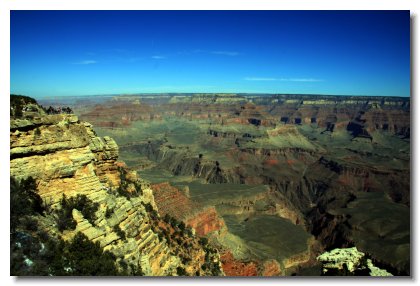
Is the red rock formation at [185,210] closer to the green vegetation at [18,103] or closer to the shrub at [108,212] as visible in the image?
the shrub at [108,212]

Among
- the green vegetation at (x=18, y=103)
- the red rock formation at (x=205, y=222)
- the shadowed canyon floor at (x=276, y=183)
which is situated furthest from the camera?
the shadowed canyon floor at (x=276, y=183)

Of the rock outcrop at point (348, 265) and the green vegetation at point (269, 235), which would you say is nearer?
the rock outcrop at point (348, 265)

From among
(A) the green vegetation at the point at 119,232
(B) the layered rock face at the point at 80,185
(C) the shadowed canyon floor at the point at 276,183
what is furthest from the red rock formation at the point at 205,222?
(A) the green vegetation at the point at 119,232

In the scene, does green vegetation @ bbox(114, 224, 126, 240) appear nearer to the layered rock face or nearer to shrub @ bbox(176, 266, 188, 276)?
the layered rock face

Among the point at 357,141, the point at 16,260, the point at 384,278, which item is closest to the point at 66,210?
the point at 16,260

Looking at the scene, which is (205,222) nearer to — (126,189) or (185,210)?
(185,210)

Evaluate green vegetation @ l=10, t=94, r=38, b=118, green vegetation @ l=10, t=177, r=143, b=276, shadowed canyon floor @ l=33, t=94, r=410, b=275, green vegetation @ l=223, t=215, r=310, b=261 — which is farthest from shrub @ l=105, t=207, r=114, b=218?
green vegetation @ l=223, t=215, r=310, b=261
